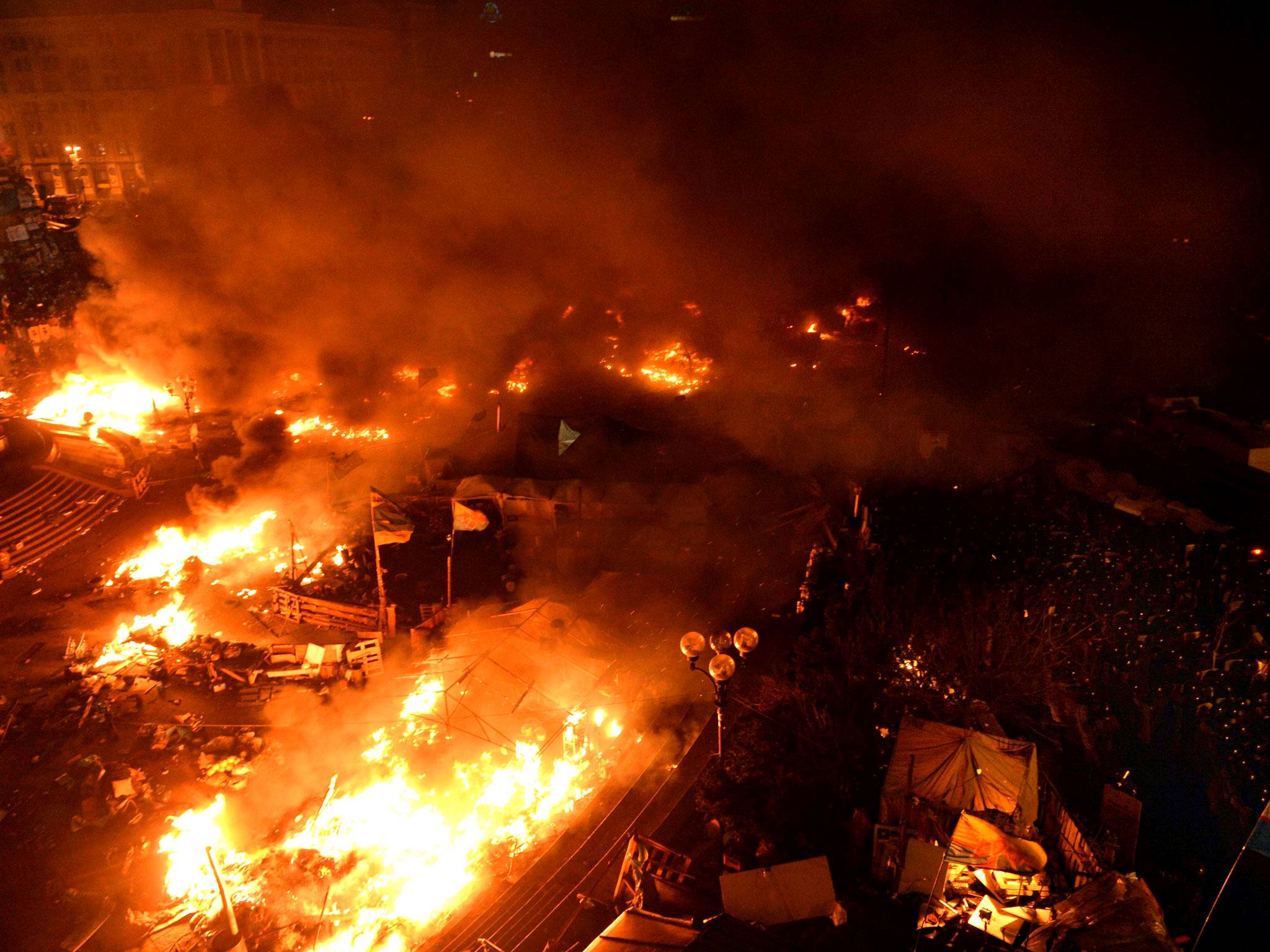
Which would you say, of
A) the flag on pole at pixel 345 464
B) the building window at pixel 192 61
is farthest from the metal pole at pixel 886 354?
the building window at pixel 192 61

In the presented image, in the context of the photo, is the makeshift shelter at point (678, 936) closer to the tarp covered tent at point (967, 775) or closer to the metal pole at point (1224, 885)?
the tarp covered tent at point (967, 775)

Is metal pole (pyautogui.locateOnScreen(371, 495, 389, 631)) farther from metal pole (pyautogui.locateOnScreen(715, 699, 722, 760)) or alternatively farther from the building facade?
the building facade

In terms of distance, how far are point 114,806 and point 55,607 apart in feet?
16.8

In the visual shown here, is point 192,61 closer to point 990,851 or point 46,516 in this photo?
point 46,516

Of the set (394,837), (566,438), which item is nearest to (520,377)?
(566,438)

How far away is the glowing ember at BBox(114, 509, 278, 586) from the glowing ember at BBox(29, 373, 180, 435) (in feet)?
18.4

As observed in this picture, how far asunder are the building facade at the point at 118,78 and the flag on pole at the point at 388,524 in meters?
22.8

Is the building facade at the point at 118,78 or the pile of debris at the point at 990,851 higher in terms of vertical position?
the building facade at the point at 118,78

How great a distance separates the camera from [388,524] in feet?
38.2

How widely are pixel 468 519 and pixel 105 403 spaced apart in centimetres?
1268

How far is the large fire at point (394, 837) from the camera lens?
721 cm

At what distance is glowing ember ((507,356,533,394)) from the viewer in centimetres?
1889

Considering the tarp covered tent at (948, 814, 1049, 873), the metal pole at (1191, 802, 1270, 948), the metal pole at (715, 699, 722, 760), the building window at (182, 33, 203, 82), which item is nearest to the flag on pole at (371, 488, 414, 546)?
the metal pole at (715, 699, 722, 760)

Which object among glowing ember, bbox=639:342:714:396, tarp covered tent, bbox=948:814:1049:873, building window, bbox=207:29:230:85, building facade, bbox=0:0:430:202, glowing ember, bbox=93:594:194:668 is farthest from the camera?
building window, bbox=207:29:230:85
